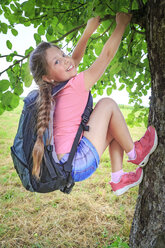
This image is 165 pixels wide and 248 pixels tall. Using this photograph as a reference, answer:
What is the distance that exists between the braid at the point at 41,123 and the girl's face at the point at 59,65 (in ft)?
0.60

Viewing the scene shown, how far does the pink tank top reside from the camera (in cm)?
158

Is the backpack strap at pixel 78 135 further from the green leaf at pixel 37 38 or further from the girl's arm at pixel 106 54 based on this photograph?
the green leaf at pixel 37 38

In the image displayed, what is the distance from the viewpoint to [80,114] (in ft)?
5.38

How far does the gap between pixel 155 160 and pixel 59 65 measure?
1071 millimetres

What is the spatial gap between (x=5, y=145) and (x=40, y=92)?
4.33 meters

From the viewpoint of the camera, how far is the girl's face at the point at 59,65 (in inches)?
66.3

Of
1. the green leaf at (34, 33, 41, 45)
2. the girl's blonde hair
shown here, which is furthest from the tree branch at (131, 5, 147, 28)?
the green leaf at (34, 33, 41, 45)

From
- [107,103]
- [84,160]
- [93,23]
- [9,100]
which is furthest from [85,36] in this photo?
[84,160]

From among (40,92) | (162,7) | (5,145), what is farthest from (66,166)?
(5,145)

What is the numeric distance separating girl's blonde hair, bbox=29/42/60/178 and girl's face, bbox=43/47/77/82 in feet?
0.15

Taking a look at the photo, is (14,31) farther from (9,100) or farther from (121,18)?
(121,18)

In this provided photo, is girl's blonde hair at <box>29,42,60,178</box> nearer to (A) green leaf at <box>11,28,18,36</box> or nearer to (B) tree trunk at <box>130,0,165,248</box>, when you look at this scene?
(A) green leaf at <box>11,28,18,36</box>

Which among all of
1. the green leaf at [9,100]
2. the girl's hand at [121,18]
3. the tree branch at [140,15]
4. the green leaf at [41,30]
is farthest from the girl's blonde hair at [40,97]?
the tree branch at [140,15]

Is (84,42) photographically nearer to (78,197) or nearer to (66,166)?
(66,166)
